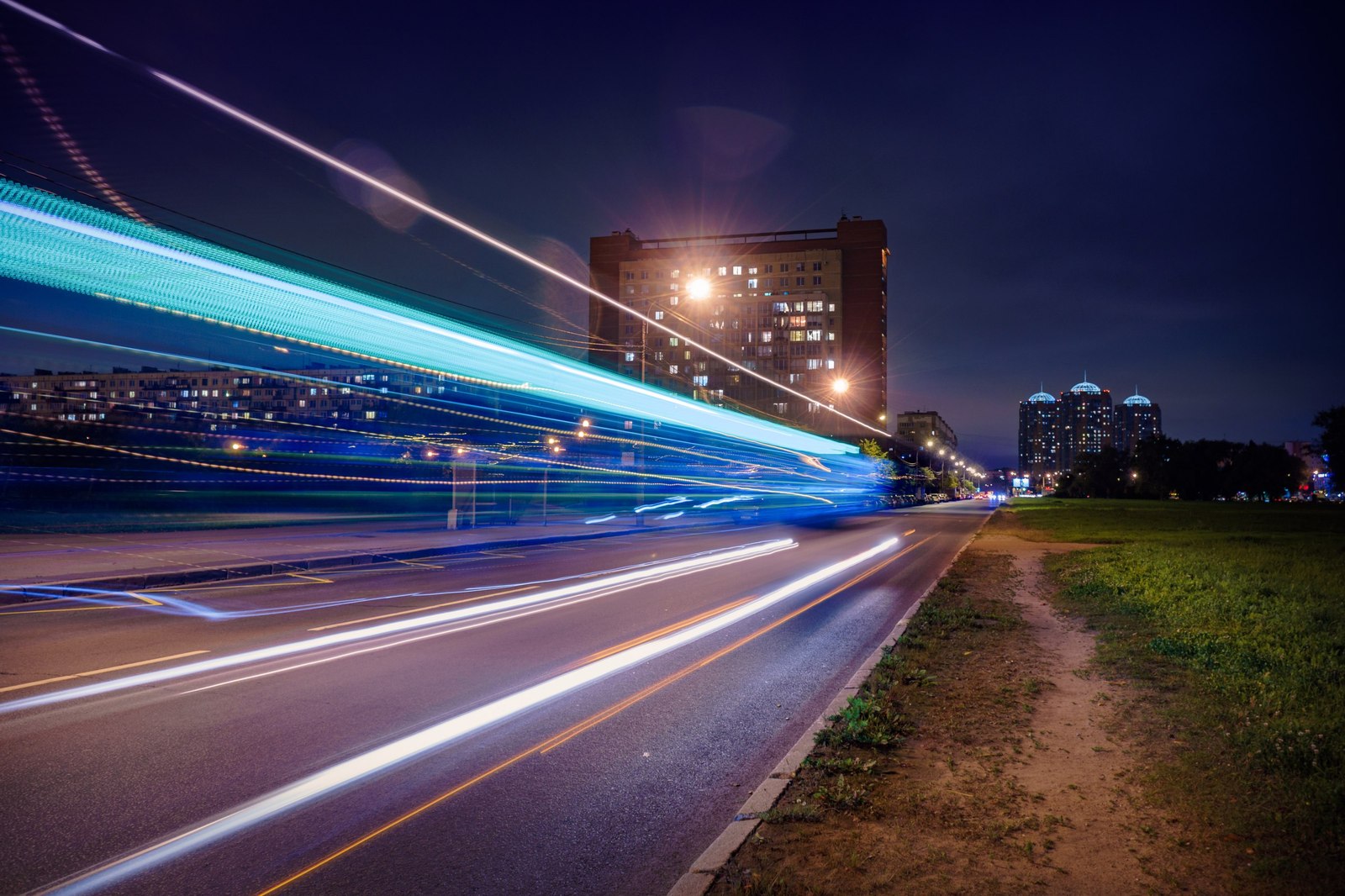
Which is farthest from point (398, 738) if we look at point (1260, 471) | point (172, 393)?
point (1260, 471)

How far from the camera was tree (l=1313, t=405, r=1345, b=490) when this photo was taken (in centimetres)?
6700

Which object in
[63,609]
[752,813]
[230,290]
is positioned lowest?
[63,609]

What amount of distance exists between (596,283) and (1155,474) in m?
96.9

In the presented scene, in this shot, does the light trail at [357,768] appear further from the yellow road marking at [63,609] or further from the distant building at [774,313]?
the distant building at [774,313]

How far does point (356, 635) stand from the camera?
9.66 meters

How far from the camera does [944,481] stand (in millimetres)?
135625

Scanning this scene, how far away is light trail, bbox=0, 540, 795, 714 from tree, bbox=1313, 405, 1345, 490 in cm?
7500

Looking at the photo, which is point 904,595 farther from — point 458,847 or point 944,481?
point 944,481

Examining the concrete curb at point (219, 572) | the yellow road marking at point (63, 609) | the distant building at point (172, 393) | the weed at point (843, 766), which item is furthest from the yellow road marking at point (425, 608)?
the distant building at point (172, 393)

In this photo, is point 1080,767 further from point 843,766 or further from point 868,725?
point 843,766

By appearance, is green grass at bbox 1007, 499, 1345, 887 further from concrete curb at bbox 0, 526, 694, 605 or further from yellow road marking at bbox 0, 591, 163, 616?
concrete curb at bbox 0, 526, 694, 605

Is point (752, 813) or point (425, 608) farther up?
point (752, 813)

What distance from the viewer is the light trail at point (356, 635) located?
691 centimetres

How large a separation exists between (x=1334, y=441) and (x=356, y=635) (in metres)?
85.7
